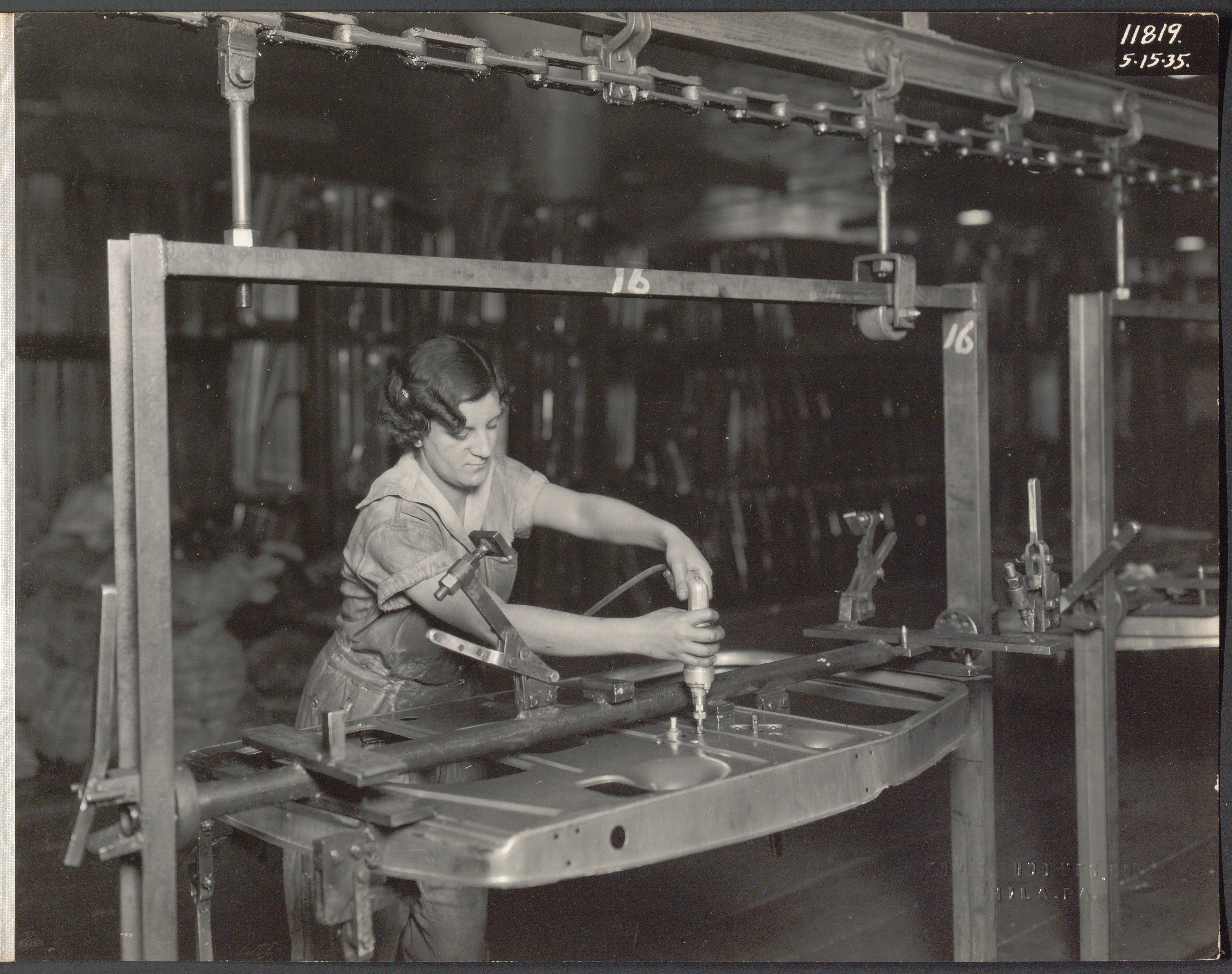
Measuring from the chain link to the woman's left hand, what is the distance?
2.91 feet

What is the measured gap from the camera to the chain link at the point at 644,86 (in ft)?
6.82

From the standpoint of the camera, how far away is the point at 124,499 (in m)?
1.71

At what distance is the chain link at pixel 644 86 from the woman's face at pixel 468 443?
628 mm

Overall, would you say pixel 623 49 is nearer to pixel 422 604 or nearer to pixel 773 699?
pixel 422 604

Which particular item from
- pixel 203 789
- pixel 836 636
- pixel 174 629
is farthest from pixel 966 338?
pixel 174 629

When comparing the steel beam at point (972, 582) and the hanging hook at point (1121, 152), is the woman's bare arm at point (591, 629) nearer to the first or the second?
the steel beam at point (972, 582)

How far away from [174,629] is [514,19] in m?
2.99

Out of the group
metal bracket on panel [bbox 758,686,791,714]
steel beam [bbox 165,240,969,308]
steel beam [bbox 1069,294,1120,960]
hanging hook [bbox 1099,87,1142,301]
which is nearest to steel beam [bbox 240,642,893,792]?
metal bracket on panel [bbox 758,686,791,714]

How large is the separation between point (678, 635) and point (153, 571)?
2.90 ft

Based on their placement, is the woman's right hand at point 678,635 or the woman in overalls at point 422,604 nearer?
the woman's right hand at point 678,635

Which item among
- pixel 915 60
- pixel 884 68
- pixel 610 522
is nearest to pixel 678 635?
pixel 610 522

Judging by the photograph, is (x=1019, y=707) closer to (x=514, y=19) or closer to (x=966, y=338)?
(x=966, y=338)

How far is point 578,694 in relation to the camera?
2473 millimetres

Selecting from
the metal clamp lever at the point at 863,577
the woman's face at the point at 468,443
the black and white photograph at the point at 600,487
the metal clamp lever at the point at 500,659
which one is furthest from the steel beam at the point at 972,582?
the metal clamp lever at the point at 500,659
